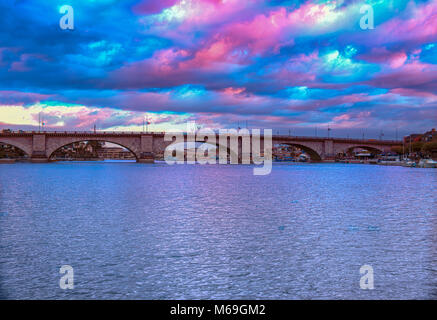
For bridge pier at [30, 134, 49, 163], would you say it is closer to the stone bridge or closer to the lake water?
the stone bridge

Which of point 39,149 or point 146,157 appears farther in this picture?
point 146,157

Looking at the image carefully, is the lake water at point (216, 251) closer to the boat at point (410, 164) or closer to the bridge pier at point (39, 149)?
the boat at point (410, 164)

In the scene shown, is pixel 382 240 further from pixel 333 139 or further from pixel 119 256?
pixel 333 139

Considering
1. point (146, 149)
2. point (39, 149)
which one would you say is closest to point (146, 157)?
point (146, 149)

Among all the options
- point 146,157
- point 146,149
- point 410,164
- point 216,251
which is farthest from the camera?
point 146,157

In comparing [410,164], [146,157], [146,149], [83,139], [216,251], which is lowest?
[216,251]

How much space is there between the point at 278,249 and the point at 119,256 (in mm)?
5892

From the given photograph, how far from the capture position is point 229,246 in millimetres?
16688

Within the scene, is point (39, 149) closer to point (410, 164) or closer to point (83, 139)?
point (83, 139)

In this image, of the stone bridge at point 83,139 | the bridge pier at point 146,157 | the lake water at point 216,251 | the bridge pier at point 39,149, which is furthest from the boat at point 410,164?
the bridge pier at point 39,149

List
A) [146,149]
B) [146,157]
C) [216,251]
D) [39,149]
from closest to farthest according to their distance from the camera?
[216,251], [39,149], [146,149], [146,157]

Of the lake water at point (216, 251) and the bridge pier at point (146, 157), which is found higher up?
the bridge pier at point (146, 157)

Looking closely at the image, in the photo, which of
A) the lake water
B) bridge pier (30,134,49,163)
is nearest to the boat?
the lake water

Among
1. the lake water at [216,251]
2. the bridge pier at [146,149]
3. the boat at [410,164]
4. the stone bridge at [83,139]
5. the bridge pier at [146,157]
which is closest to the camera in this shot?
the lake water at [216,251]
